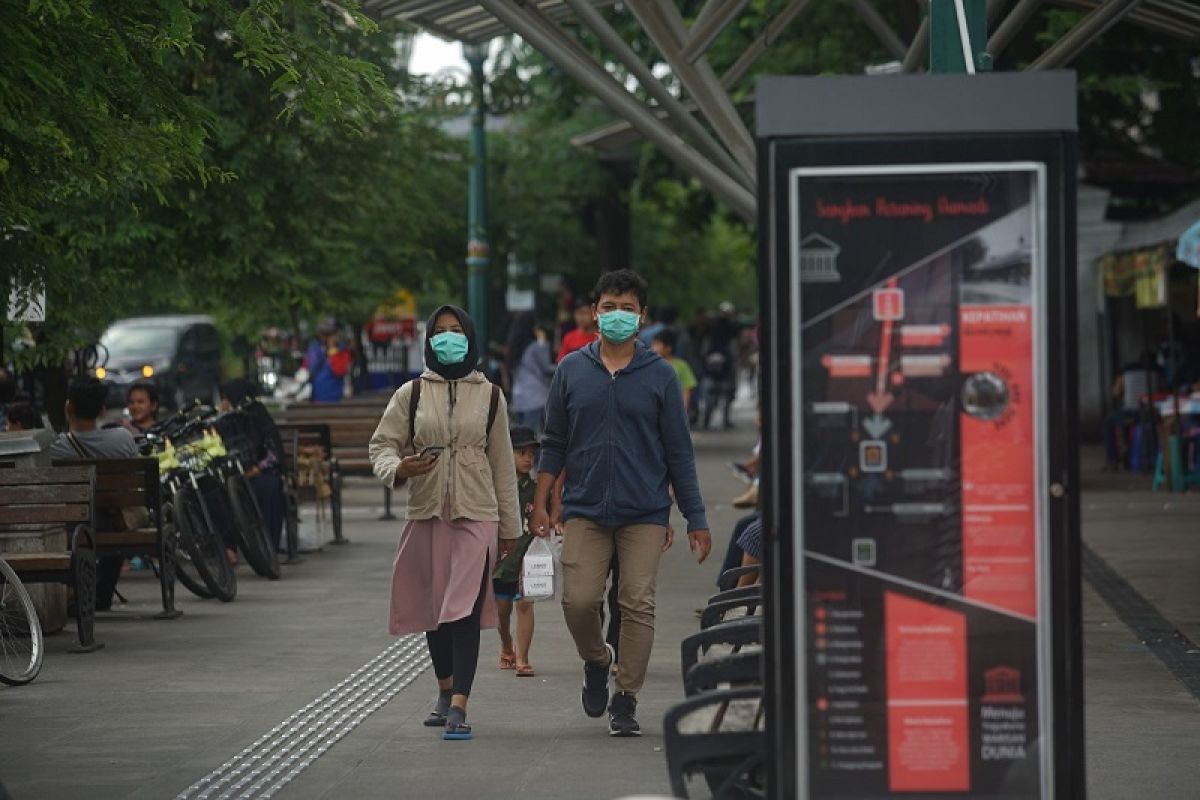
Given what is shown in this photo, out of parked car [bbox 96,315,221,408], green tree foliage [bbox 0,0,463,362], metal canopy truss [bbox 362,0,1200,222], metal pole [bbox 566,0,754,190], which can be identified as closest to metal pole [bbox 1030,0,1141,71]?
metal canopy truss [bbox 362,0,1200,222]

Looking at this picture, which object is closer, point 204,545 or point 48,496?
point 48,496

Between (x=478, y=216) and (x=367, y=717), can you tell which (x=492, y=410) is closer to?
(x=367, y=717)

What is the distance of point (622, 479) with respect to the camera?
9258 millimetres

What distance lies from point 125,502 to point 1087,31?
720cm

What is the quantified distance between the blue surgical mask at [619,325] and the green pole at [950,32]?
5.06ft

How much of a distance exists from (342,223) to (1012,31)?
23.1 feet

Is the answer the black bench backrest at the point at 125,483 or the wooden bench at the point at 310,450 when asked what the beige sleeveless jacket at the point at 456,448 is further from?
the wooden bench at the point at 310,450

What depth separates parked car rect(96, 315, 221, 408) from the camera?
128ft

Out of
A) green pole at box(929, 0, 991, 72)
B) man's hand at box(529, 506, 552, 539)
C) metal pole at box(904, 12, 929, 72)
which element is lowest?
man's hand at box(529, 506, 552, 539)

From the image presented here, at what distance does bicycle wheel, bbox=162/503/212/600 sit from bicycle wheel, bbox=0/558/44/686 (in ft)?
8.75

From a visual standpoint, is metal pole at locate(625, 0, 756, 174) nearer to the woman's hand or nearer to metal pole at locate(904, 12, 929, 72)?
metal pole at locate(904, 12, 929, 72)

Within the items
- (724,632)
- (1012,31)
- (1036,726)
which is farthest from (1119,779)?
(1012,31)

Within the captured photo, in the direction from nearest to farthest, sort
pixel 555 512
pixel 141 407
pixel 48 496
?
pixel 555 512, pixel 48 496, pixel 141 407

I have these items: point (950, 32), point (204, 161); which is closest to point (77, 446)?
point (204, 161)
